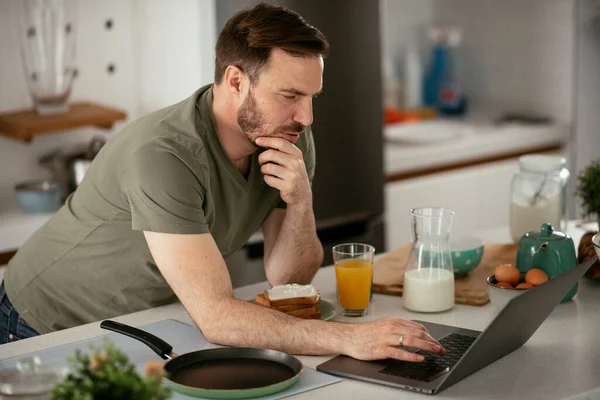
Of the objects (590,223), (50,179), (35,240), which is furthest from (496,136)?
(35,240)

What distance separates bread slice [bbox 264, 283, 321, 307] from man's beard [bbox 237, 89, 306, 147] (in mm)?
346

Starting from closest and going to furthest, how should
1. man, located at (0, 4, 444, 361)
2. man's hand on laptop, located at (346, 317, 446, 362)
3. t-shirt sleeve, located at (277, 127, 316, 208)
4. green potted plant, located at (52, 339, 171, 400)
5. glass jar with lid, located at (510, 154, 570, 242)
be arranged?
green potted plant, located at (52, 339, 171, 400), man's hand on laptop, located at (346, 317, 446, 362), man, located at (0, 4, 444, 361), t-shirt sleeve, located at (277, 127, 316, 208), glass jar with lid, located at (510, 154, 570, 242)

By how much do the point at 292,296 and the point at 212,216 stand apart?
27 centimetres

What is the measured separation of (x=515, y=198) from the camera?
8.16 feet

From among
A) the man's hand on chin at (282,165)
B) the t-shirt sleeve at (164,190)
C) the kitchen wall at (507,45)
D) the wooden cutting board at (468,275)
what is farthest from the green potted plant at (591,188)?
the kitchen wall at (507,45)

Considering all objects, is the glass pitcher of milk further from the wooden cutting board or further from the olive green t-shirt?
the olive green t-shirt

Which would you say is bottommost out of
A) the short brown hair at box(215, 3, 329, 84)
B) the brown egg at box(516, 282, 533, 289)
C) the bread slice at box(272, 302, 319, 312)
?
the bread slice at box(272, 302, 319, 312)

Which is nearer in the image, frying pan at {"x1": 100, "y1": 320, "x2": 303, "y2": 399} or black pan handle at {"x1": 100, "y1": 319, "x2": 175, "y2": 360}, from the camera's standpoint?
frying pan at {"x1": 100, "y1": 320, "x2": 303, "y2": 399}

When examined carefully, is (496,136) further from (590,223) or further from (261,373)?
(261,373)

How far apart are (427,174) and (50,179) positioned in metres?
1.55

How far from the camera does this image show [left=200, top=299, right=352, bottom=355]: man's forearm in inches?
68.9

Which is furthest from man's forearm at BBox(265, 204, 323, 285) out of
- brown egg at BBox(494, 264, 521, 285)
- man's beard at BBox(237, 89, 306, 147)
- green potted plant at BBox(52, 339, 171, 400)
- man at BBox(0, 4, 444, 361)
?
green potted plant at BBox(52, 339, 171, 400)

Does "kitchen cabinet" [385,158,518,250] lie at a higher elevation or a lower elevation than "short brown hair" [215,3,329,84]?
lower

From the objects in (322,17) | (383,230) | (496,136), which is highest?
(322,17)
